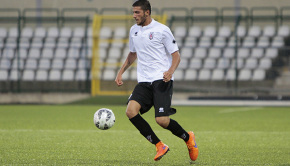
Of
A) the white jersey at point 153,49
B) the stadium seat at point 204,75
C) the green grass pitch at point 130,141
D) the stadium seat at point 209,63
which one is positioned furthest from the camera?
the stadium seat at point 209,63

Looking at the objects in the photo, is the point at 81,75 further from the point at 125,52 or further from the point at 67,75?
the point at 125,52

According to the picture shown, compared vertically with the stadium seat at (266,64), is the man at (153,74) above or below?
above

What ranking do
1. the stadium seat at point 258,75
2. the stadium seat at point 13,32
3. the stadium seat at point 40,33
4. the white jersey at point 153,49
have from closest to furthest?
the white jersey at point 153,49 → the stadium seat at point 258,75 → the stadium seat at point 40,33 → the stadium seat at point 13,32

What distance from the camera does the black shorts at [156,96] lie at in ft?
22.3

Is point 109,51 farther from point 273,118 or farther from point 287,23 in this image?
point 273,118

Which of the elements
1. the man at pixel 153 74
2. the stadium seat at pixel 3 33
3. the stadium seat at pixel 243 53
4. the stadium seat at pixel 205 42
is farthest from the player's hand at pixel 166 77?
the stadium seat at pixel 3 33

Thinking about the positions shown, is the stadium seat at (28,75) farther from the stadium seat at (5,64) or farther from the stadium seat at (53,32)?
the stadium seat at (53,32)

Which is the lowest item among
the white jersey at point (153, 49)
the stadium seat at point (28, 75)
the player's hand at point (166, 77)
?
the stadium seat at point (28, 75)

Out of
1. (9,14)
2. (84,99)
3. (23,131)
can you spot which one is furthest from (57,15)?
(23,131)

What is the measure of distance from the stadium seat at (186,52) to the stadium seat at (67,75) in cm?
395

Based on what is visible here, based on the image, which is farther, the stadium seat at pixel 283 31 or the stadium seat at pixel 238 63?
the stadium seat at pixel 283 31

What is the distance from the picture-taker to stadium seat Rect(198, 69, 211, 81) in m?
20.1

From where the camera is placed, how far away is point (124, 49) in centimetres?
2225

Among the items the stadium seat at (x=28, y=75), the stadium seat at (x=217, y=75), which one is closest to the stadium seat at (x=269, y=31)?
the stadium seat at (x=217, y=75)
